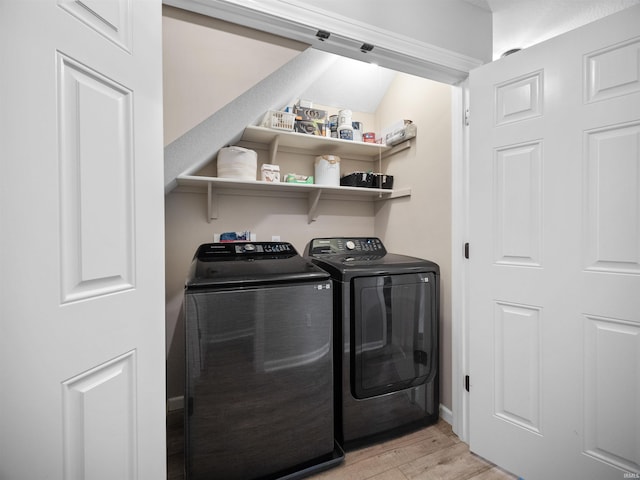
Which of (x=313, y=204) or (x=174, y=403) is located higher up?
(x=313, y=204)

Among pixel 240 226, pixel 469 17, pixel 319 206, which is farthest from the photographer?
pixel 319 206

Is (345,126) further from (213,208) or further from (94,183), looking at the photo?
(94,183)

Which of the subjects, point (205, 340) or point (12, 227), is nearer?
point (12, 227)

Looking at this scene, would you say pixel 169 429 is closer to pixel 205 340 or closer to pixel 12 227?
pixel 205 340

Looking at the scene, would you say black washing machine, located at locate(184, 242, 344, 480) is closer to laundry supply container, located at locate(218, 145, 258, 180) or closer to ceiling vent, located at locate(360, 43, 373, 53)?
laundry supply container, located at locate(218, 145, 258, 180)

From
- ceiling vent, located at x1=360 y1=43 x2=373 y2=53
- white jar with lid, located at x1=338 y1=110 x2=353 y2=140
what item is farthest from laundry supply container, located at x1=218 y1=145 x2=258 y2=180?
ceiling vent, located at x1=360 y1=43 x2=373 y2=53

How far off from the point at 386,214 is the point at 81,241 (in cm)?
210

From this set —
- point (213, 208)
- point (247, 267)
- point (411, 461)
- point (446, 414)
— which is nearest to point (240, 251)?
point (247, 267)

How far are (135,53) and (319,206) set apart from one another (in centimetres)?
169

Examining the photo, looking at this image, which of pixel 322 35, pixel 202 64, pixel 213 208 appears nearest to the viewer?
pixel 202 64

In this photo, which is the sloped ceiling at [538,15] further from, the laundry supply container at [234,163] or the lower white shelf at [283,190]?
the laundry supply container at [234,163]

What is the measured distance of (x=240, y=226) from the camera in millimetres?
2143

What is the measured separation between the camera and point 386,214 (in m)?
2.43

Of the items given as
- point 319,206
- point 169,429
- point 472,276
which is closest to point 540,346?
point 472,276
